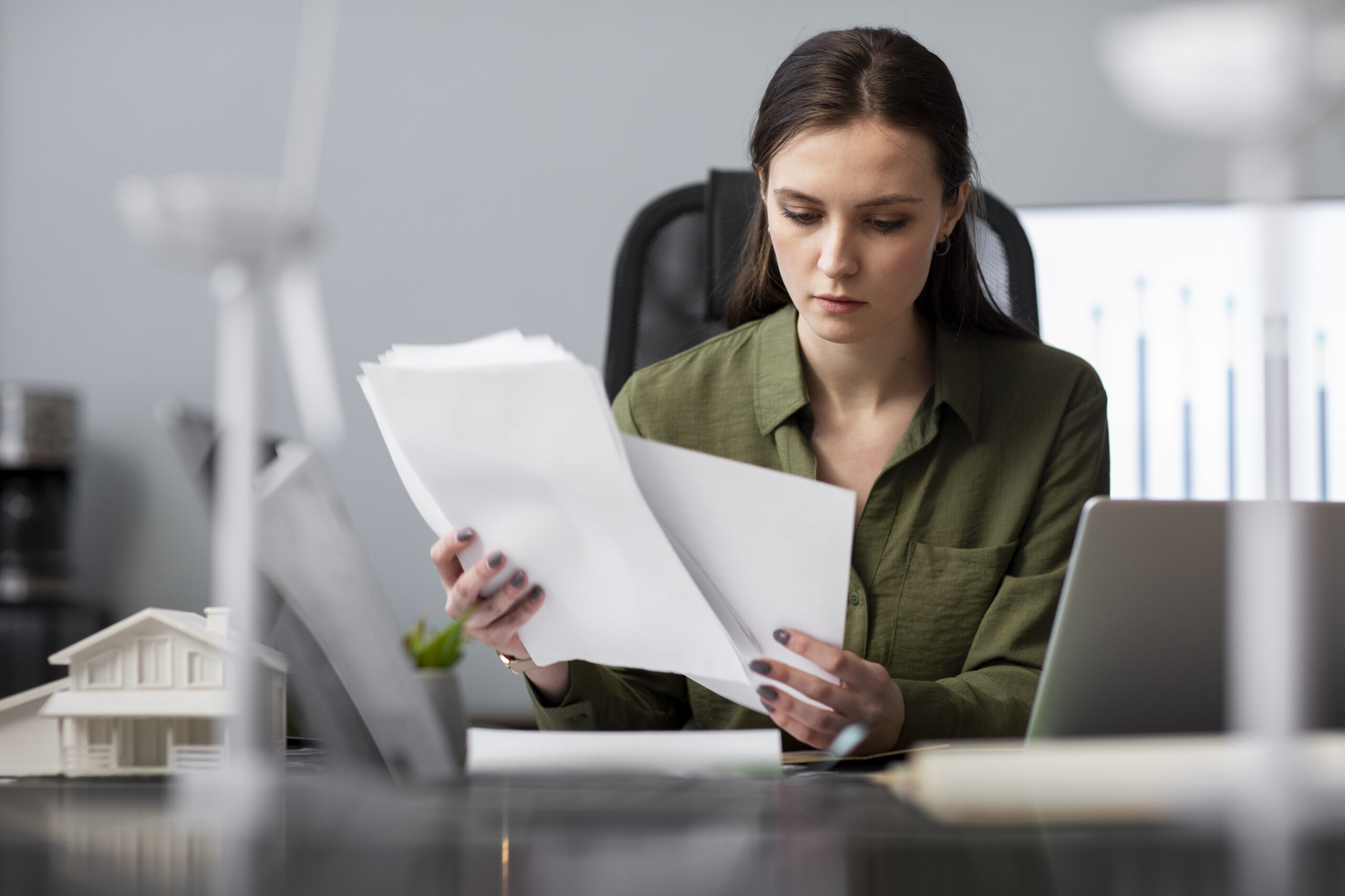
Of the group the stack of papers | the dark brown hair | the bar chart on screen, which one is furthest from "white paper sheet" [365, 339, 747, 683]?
the bar chart on screen

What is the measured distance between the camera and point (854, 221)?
1126 mm

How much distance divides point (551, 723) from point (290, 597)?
0.56 m

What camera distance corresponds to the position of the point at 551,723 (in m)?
1.06

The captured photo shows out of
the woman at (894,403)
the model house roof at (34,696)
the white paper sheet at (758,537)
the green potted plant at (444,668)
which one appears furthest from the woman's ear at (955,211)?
the model house roof at (34,696)

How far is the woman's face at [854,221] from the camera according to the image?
3.68 feet

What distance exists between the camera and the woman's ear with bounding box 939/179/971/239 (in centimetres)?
128

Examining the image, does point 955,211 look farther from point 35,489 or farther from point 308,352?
point 35,489

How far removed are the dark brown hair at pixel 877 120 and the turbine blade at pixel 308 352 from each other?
0.83 meters

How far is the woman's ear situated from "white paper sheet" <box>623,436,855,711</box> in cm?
56

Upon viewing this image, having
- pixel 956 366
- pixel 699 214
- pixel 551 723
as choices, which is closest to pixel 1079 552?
pixel 551 723

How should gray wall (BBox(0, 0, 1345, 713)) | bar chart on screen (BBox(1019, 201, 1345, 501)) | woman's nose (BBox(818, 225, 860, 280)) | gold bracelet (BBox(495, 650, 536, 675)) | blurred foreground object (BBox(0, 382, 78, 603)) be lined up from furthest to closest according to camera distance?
gray wall (BBox(0, 0, 1345, 713)) → blurred foreground object (BBox(0, 382, 78, 603)) → bar chart on screen (BBox(1019, 201, 1345, 501)) → woman's nose (BBox(818, 225, 860, 280)) → gold bracelet (BBox(495, 650, 536, 675))

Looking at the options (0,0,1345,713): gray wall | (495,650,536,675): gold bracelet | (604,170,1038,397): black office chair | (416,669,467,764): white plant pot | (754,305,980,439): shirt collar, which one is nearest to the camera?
(416,669,467,764): white plant pot

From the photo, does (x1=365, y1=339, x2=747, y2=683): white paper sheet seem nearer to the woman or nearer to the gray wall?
the woman

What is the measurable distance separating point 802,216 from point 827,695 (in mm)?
498
